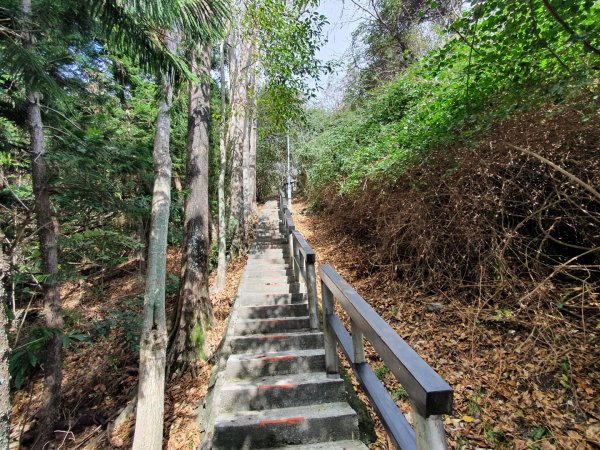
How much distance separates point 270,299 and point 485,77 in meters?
5.20

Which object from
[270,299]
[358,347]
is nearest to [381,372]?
[358,347]

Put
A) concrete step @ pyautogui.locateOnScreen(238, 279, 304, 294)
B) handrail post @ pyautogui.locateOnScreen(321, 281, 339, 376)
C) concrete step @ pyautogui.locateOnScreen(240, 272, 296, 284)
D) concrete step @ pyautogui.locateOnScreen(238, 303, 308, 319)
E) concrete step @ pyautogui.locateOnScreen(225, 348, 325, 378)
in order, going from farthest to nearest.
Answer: concrete step @ pyautogui.locateOnScreen(240, 272, 296, 284) < concrete step @ pyautogui.locateOnScreen(238, 279, 304, 294) < concrete step @ pyautogui.locateOnScreen(238, 303, 308, 319) < concrete step @ pyautogui.locateOnScreen(225, 348, 325, 378) < handrail post @ pyautogui.locateOnScreen(321, 281, 339, 376)

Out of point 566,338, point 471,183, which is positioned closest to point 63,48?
point 471,183

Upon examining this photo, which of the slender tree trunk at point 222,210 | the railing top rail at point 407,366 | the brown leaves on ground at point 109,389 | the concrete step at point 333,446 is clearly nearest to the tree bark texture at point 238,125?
the slender tree trunk at point 222,210

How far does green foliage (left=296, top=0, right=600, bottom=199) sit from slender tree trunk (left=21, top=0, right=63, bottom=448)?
20.7 feet

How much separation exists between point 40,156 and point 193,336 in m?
4.06

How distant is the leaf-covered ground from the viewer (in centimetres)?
246

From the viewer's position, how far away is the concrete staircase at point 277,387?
9.12 ft

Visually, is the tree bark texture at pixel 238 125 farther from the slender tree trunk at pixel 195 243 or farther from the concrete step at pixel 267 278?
the concrete step at pixel 267 278

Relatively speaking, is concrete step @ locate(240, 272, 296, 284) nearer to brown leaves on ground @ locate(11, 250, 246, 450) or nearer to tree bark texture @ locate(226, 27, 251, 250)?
brown leaves on ground @ locate(11, 250, 246, 450)

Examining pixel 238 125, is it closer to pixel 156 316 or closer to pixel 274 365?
pixel 156 316

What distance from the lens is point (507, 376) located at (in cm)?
293

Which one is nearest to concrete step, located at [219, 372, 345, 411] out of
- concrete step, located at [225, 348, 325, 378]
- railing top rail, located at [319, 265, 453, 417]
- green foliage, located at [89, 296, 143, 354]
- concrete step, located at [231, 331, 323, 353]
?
concrete step, located at [225, 348, 325, 378]

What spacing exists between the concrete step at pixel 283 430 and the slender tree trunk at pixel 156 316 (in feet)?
3.73
